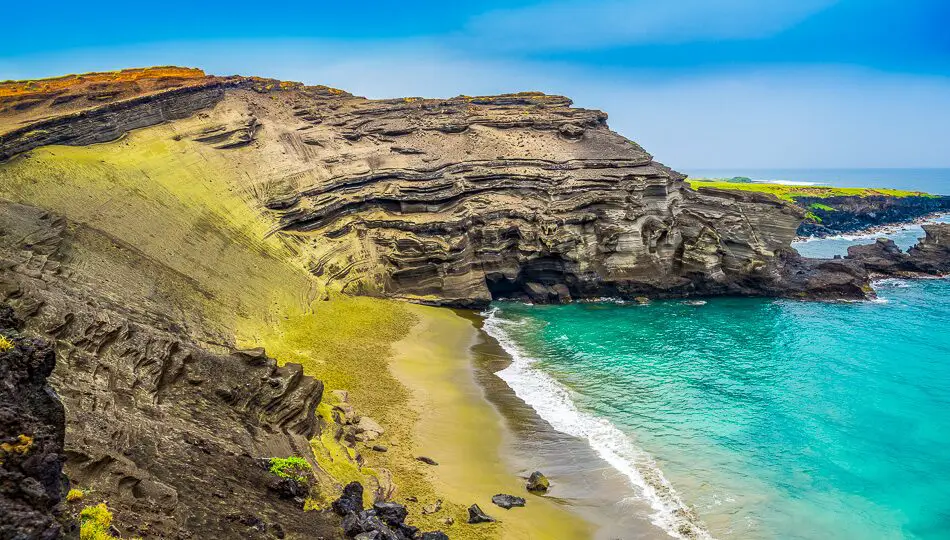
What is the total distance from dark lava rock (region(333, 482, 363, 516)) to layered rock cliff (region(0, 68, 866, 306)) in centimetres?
3214

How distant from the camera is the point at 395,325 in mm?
42469

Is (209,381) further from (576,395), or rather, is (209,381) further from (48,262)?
(576,395)

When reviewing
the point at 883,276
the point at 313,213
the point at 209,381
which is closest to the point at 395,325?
the point at 313,213

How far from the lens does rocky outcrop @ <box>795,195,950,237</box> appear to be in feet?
386

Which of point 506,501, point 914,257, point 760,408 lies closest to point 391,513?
point 506,501

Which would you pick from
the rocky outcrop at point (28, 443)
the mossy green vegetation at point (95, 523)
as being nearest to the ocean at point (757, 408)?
the mossy green vegetation at point (95, 523)

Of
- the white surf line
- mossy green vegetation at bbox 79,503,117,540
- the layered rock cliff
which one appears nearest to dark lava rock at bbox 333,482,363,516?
mossy green vegetation at bbox 79,503,117,540

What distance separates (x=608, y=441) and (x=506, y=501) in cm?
753

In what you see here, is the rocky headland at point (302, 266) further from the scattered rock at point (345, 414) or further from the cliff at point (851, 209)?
the cliff at point (851, 209)

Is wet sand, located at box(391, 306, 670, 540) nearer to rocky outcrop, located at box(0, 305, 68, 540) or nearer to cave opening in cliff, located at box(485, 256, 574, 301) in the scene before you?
rocky outcrop, located at box(0, 305, 68, 540)

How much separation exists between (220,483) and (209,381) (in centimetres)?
681

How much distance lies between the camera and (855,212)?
125 metres

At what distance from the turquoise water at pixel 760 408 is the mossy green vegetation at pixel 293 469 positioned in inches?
473

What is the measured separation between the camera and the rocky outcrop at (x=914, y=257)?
73.2 meters
